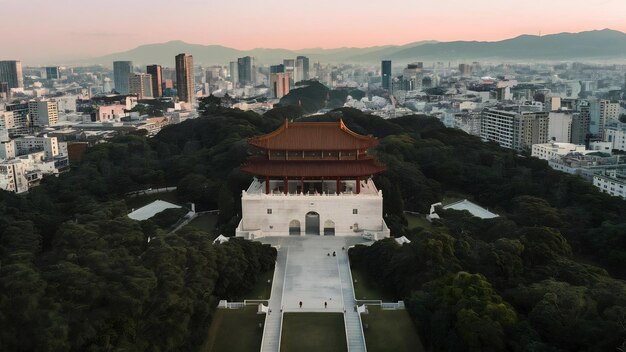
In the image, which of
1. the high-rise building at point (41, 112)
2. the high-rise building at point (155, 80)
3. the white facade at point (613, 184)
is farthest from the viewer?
the high-rise building at point (155, 80)

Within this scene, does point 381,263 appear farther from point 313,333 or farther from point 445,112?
point 445,112

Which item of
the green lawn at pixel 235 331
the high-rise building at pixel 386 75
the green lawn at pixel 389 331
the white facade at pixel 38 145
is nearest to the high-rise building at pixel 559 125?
the green lawn at pixel 389 331

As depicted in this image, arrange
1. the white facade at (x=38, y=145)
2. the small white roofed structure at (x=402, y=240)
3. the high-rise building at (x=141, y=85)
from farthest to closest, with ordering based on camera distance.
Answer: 1. the high-rise building at (x=141, y=85)
2. the white facade at (x=38, y=145)
3. the small white roofed structure at (x=402, y=240)

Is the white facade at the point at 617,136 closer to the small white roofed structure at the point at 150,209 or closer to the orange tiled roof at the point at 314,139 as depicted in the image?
the orange tiled roof at the point at 314,139

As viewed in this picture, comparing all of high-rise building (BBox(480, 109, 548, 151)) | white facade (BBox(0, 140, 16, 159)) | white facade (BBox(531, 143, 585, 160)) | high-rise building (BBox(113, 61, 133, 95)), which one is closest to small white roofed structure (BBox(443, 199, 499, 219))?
white facade (BBox(531, 143, 585, 160))

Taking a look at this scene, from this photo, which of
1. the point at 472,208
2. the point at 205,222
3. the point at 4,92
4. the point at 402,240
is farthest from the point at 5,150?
the point at 4,92

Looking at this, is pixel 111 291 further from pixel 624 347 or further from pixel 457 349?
pixel 624 347

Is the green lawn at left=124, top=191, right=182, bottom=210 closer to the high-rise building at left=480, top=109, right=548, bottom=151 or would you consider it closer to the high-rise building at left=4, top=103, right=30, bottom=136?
the high-rise building at left=480, top=109, right=548, bottom=151
